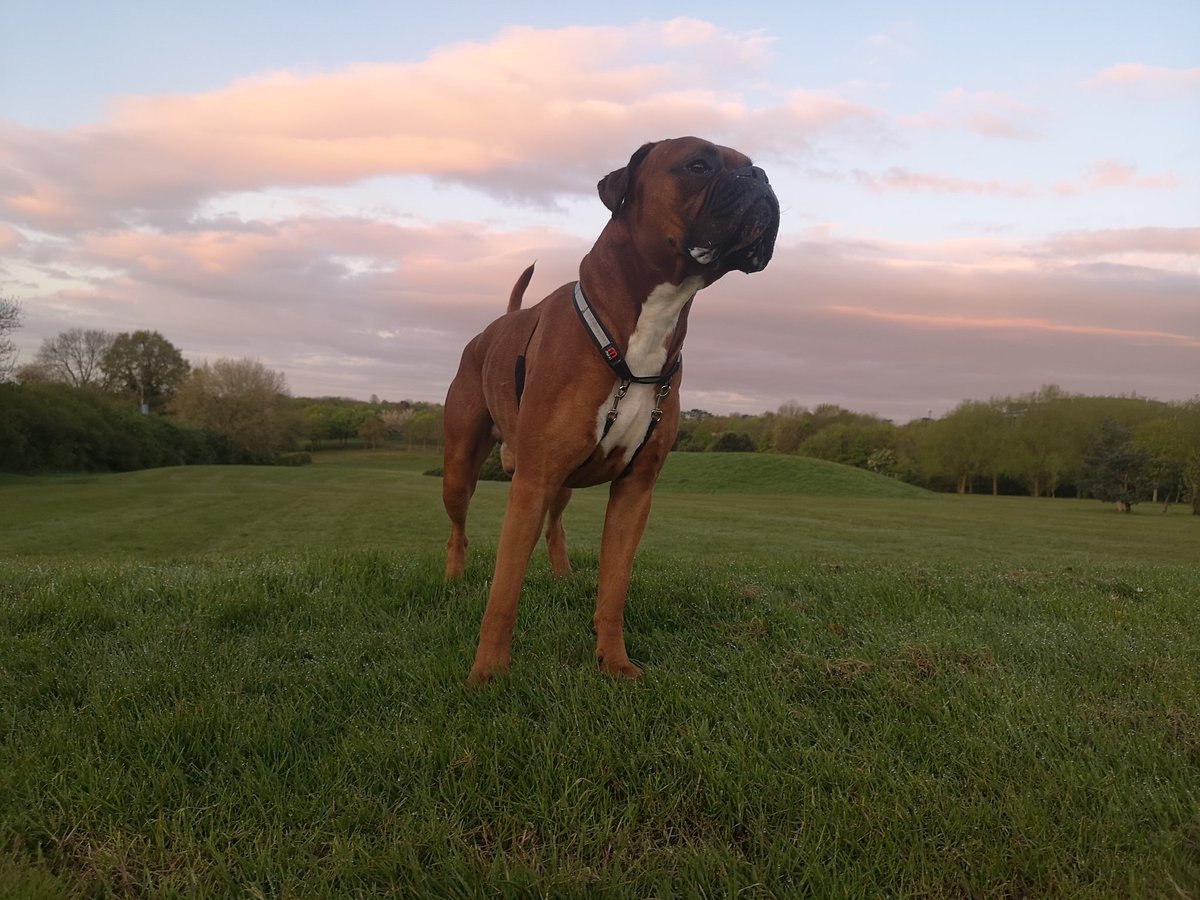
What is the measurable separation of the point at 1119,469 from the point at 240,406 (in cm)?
6601

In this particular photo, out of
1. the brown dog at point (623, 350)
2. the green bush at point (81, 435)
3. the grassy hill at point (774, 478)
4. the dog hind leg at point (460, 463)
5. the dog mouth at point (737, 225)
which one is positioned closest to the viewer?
the dog mouth at point (737, 225)

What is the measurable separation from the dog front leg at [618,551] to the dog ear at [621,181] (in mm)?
1331

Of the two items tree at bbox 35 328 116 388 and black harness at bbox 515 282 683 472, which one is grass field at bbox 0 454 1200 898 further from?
tree at bbox 35 328 116 388

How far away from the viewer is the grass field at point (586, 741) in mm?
1918

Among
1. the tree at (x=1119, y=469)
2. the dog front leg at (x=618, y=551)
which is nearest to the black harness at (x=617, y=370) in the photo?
the dog front leg at (x=618, y=551)

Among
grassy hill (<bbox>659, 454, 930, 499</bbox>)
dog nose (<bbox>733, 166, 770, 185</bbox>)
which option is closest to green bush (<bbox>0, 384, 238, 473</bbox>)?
grassy hill (<bbox>659, 454, 930, 499</bbox>)

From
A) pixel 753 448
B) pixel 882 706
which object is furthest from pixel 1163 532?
pixel 753 448

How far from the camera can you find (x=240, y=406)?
62969mm

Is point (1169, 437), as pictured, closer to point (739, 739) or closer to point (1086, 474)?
point (1086, 474)

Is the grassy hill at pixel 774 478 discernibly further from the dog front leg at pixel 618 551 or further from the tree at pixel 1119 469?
the dog front leg at pixel 618 551

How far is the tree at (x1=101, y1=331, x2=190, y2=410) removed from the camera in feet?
220

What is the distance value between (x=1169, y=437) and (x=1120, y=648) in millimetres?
53988

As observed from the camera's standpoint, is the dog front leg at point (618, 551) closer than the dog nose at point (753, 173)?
No

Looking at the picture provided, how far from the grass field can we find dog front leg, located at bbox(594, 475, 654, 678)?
0.80 ft
